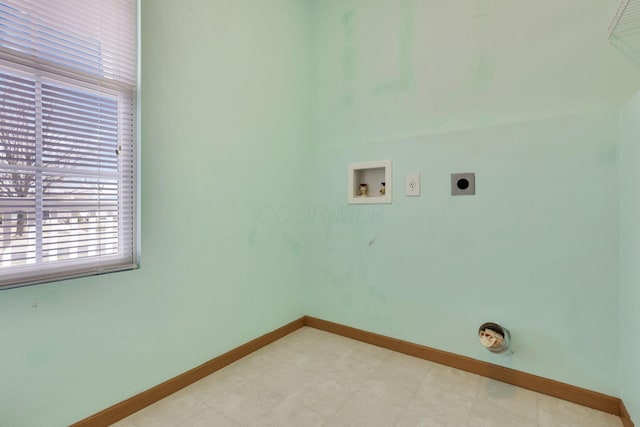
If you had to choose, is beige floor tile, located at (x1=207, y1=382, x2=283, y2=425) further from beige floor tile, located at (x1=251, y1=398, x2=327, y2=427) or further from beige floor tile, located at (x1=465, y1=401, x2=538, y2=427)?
beige floor tile, located at (x1=465, y1=401, x2=538, y2=427)

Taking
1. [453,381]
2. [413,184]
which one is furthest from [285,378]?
[413,184]

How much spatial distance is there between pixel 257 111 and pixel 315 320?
62.7 inches

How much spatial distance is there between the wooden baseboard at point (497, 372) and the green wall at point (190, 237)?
0.62 metres

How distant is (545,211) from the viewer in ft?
4.79

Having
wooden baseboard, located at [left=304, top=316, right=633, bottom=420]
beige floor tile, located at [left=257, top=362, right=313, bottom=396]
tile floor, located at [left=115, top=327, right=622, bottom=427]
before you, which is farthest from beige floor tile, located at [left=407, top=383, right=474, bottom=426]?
beige floor tile, located at [left=257, top=362, right=313, bottom=396]

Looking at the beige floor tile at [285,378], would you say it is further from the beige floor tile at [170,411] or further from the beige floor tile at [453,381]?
the beige floor tile at [453,381]

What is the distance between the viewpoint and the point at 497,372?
1.57 m

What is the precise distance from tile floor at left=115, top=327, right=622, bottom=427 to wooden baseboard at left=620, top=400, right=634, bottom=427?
0.04m

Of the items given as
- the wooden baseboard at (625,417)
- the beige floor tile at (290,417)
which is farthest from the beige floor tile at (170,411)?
the wooden baseboard at (625,417)

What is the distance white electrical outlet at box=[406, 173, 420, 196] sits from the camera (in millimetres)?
1811

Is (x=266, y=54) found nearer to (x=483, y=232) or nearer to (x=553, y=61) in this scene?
(x=553, y=61)

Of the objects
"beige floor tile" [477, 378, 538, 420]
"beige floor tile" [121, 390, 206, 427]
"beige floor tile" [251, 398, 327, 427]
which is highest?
"beige floor tile" [477, 378, 538, 420]

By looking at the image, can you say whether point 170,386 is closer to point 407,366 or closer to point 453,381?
point 407,366

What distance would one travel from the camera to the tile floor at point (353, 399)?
1.28 metres
